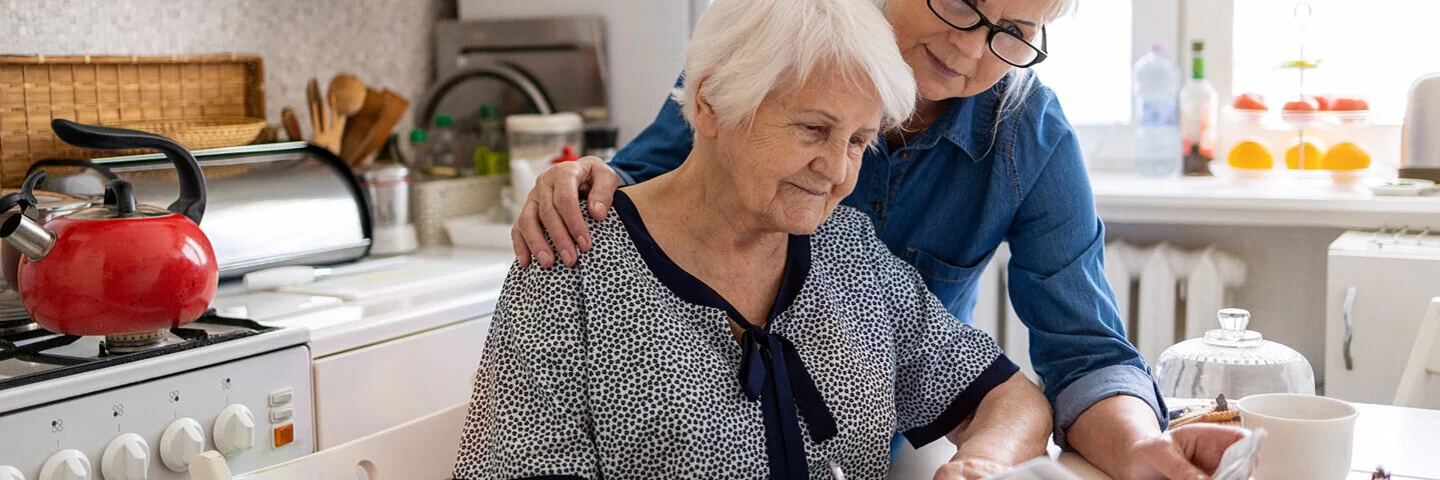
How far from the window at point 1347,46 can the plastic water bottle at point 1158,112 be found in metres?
0.15

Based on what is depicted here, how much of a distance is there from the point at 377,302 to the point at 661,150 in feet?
2.32

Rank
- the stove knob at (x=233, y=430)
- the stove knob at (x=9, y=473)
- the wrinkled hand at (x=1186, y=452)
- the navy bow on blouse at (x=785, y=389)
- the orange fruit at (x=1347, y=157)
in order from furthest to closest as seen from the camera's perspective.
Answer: the orange fruit at (x=1347, y=157)
the stove knob at (x=233, y=430)
the stove knob at (x=9, y=473)
the navy bow on blouse at (x=785, y=389)
the wrinkled hand at (x=1186, y=452)

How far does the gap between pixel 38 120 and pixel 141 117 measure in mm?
176

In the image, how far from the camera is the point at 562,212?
1.25 metres

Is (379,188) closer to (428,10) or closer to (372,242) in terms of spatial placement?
(372,242)

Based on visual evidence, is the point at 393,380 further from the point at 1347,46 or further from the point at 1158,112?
the point at 1347,46

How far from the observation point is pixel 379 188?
245cm

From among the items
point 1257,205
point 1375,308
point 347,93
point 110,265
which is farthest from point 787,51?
point 347,93

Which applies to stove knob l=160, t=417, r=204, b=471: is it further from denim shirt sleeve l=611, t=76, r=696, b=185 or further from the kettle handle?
denim shirt sleeve l=611, t=76, r=696, b=185

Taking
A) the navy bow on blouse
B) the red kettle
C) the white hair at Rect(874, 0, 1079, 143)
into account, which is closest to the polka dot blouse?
the navy bow on blouse

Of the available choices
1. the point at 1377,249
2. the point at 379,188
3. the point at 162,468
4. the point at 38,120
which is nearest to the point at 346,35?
the point at 379,188

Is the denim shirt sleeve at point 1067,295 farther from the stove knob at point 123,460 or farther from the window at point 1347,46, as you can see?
the window at point 1347,46

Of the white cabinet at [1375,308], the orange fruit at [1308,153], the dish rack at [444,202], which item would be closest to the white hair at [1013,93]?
the white cabinet at [1375,308]

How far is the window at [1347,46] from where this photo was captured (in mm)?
2441
